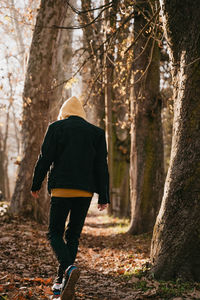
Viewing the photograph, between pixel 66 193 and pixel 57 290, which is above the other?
pixel 66 193

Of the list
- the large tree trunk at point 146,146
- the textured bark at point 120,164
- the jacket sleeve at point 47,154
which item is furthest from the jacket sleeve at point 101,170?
the textured bark at point 120,164

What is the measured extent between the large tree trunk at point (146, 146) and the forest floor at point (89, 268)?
2.17 feet

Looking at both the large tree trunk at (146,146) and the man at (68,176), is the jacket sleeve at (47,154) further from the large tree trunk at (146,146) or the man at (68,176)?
the large tree trunk at (146,146)

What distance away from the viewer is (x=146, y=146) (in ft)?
28.2

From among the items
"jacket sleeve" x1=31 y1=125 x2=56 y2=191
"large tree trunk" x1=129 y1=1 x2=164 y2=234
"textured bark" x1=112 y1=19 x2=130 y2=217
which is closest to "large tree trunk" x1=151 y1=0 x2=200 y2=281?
"jacket sleeve" x1=31 y1=125 x2=56 y2=191

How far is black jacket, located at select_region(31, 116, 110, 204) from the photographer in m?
3.58

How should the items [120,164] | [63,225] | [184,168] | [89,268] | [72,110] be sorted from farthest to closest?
1. [120,164]
2. [89,268]
3. [184,168]
4. [72,110]
5. [63,225]

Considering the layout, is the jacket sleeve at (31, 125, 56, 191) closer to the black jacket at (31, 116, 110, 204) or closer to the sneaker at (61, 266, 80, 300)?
the black jacket at (31, 116, 110, 204)

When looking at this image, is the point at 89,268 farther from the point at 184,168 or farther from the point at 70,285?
the point at 184,168

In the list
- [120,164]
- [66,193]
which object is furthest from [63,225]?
[120,164]

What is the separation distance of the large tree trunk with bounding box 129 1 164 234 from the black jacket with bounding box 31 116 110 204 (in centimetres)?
484

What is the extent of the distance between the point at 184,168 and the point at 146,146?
4459 millimetres

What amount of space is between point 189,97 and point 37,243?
14.1 ft

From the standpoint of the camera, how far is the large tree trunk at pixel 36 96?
8.48m
